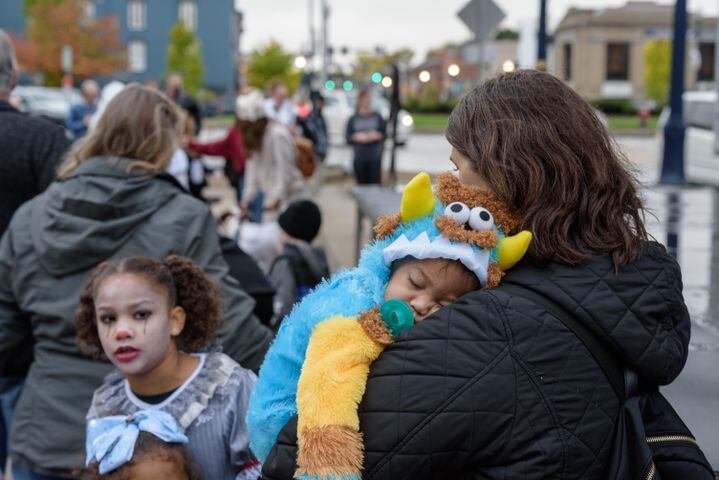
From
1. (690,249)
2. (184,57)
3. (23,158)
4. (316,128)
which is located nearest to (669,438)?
(23,158)

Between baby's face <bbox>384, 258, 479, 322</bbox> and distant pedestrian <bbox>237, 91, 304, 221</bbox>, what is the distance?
7073 mm

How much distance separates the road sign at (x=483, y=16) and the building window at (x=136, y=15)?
67783 millimetres

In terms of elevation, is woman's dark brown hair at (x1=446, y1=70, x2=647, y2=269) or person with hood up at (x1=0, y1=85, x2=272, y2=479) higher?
woman's dark brown hair at (x1=446, y1=70, x2=647, y2=269)

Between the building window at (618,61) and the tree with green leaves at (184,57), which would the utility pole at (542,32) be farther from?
the building window at (618,61)

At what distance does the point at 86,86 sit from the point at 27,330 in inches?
580

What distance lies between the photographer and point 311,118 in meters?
18.9

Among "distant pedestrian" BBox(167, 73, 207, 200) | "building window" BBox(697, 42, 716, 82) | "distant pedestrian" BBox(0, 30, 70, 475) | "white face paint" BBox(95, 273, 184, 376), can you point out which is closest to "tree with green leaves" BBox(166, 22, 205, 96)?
"building window" BBox(697, 42, 716, 82)

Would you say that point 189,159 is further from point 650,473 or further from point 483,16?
point 650,473

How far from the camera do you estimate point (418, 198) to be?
6.30 ft

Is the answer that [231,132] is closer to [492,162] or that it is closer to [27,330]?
[27,330]

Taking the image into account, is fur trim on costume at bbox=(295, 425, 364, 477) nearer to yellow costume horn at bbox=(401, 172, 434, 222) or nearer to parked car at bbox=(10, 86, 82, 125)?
yellow costume horn at bbox=(401, 172, 434, 222)

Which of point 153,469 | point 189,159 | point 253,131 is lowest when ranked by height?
point 153,469

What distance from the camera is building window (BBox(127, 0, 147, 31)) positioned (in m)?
77.4

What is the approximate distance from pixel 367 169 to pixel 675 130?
6.60 meters
